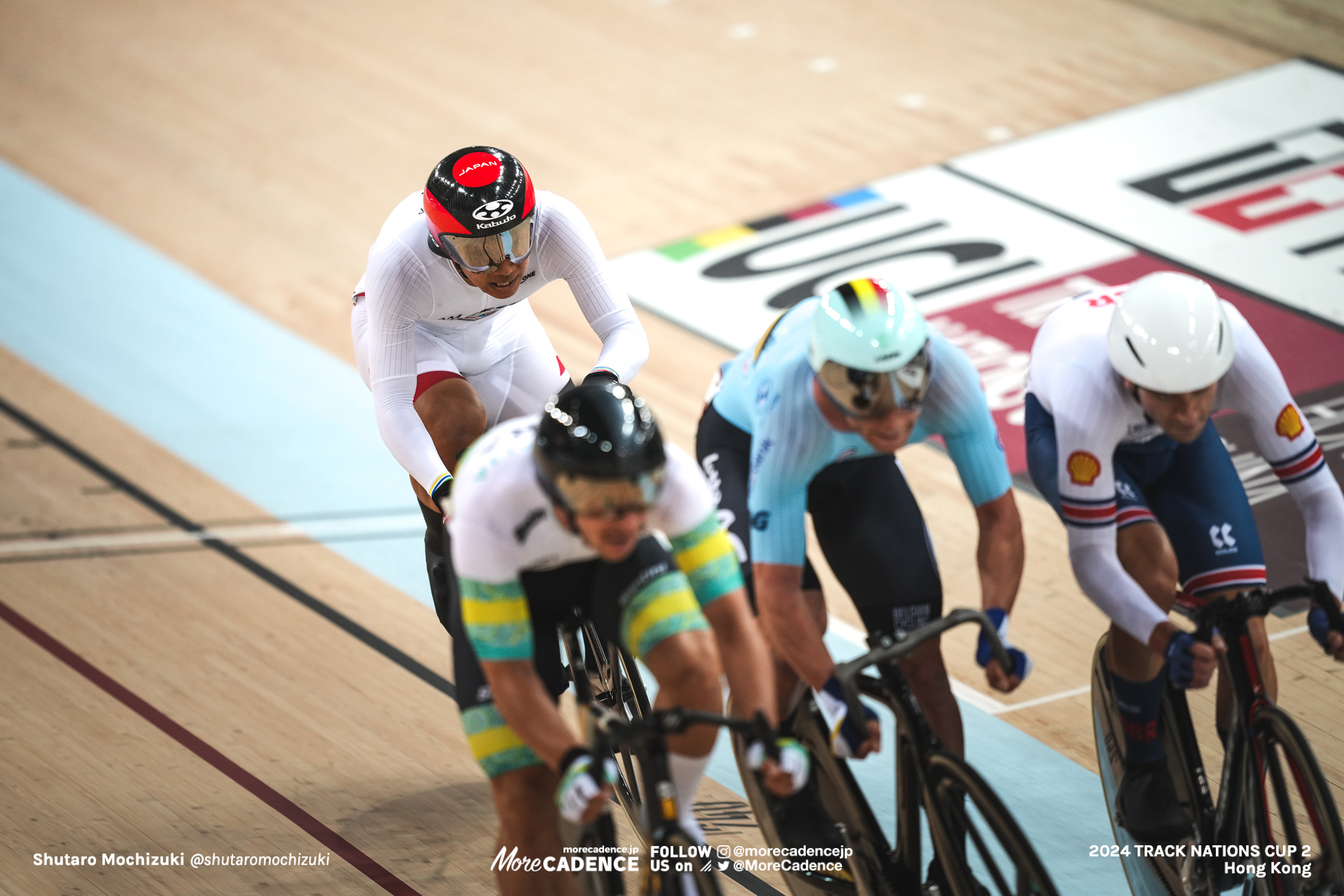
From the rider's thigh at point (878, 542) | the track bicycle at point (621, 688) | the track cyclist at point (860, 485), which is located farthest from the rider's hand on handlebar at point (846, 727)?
the track bicycle at point (621, 688)

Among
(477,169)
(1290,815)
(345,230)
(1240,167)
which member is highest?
(345,230)

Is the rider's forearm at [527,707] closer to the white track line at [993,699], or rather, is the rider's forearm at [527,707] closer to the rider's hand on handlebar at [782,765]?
the rider's hand on handlebar at [782,765]

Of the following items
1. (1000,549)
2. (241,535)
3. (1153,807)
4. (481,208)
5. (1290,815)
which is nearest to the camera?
(1290,815)

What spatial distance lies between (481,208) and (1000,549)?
1349 mm

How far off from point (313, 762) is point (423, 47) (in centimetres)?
591

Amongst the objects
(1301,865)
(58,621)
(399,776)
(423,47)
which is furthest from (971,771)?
(423,47)

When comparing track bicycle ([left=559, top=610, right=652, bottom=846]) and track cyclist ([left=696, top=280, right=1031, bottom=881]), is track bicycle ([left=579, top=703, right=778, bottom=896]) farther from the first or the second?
track bicycle ([left=559, top=610, right=652, bottom=846])

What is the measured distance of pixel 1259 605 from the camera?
2859mm

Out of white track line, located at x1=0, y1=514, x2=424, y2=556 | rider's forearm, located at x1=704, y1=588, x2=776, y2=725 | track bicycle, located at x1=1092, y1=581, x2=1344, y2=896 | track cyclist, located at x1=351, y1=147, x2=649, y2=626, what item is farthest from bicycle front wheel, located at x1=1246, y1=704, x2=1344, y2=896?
white track line, located at x1=0, y1=514, x2=424, y2=556

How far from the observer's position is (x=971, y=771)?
8.92 ft

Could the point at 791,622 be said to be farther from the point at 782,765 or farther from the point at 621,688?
the point at 621,688

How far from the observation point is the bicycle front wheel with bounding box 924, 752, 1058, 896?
103 inches

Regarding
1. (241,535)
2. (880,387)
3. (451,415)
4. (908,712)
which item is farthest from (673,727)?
(241,535)

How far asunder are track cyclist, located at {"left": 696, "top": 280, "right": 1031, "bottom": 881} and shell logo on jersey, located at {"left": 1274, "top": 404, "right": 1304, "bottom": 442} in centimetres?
55
